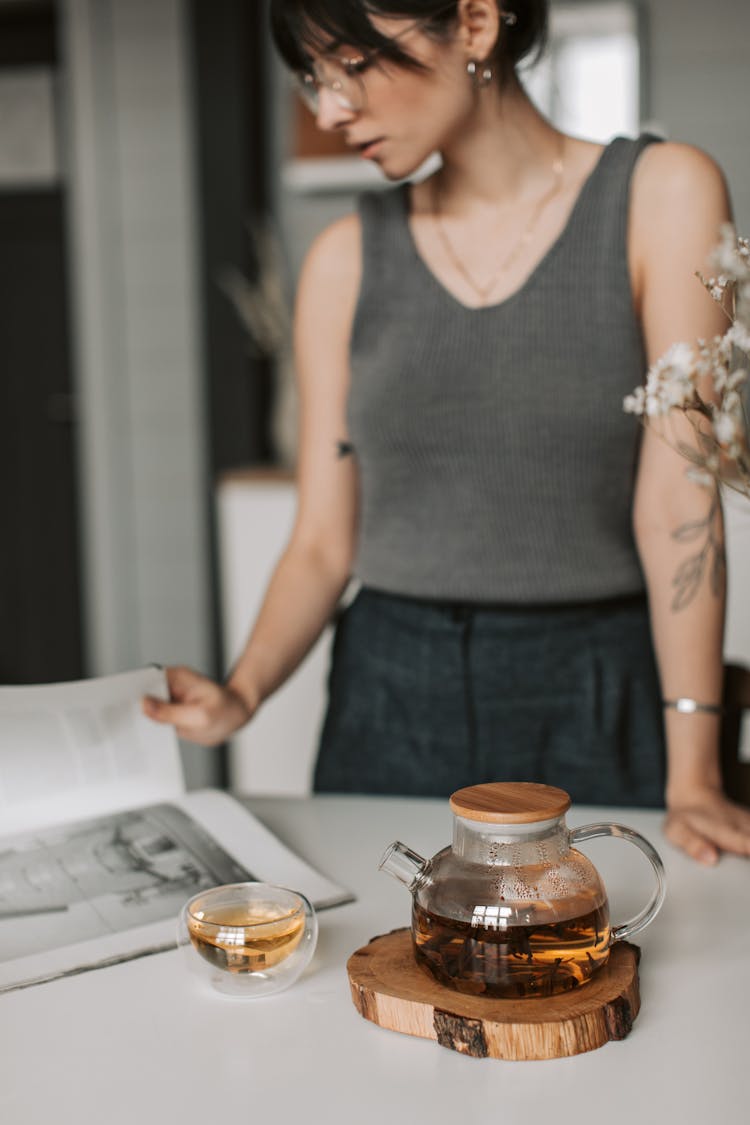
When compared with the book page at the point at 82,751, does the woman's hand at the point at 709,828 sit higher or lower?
lower

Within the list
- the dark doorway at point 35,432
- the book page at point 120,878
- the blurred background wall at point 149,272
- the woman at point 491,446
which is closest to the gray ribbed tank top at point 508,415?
the woman at point 491,446

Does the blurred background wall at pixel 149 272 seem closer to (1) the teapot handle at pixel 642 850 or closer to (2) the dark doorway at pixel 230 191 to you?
(2) the dark doorway at pixel 230 191

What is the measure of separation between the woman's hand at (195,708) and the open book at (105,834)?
0.01 metres

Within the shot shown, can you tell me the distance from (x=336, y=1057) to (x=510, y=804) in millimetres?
180

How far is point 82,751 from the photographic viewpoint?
42.7 inches

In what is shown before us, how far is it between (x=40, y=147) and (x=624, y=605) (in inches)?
124

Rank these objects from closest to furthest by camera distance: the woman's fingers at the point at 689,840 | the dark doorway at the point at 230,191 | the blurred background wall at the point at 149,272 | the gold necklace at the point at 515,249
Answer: the woman's fingers at the point at 689,840 < the gold necklace at the point at 515,249 < the blurred background wall at the point at 149,272 < the dark doorway at the point at 230,191

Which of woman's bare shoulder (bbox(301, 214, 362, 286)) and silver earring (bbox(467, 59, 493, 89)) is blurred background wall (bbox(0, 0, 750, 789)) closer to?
woman's bare shoulder (bbox(301, 214, 362, 286))

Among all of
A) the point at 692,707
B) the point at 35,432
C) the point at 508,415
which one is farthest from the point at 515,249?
the point at 35,432

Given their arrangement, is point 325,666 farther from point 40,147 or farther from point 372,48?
point 40,147

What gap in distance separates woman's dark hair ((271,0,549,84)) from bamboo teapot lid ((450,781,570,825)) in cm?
76

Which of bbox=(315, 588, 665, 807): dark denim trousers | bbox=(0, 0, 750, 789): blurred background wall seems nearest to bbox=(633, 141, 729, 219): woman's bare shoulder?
bbox=(315, 588, 665, 807): dark denim trousers

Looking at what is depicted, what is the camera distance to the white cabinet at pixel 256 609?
296 centimetres

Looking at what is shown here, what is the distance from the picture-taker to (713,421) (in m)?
0.76
